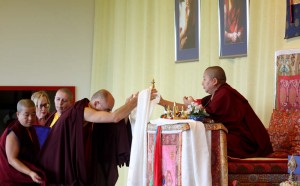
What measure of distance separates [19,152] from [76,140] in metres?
0.45

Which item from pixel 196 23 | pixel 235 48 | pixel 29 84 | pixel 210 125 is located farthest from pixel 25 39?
pixel 210 125

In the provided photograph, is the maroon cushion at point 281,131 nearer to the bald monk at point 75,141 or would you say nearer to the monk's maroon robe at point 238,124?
the monk's maroon robe at point 238,124

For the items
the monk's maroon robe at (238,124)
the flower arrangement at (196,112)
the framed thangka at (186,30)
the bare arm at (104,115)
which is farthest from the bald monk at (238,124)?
the framed thangka at (186,30)

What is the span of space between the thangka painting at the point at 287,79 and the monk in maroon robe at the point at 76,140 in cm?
138

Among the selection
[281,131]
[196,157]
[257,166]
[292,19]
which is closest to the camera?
[196,157]

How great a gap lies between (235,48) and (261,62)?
41 cm

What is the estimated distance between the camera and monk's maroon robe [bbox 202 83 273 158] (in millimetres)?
4246

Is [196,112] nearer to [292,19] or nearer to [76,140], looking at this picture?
[76,140]

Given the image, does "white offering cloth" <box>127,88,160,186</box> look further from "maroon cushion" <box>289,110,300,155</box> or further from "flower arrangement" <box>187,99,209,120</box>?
"maroon cushion" <box>289,110,300,155</box>

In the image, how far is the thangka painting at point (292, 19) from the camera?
4766 millimetres

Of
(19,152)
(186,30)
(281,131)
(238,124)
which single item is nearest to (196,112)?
(238,124)

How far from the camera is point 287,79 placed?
4.84 metres

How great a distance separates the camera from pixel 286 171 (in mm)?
4016

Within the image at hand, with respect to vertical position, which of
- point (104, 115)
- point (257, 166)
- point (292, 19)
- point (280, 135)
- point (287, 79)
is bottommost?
point (257, 166)
